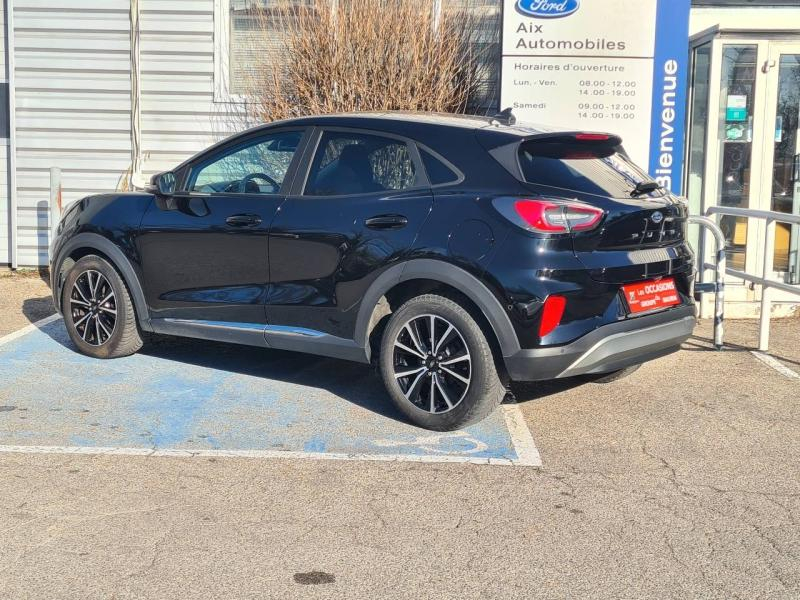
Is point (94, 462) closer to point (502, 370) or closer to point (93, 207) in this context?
point (502, 370)

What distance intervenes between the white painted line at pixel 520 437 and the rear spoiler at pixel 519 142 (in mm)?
1377

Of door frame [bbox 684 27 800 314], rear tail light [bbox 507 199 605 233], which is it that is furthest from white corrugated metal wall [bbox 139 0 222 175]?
rear tail light [bbox 507 199 605 233]

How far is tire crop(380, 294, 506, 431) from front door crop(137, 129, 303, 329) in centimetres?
102

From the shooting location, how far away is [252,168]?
22.3ft

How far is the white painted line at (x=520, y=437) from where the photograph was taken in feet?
16.9

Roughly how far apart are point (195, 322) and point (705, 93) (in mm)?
5716

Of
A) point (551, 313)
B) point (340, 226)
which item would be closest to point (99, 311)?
point (340, 226)

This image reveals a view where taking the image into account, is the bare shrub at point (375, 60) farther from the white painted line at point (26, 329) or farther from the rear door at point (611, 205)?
the rear door at point (611, 205)

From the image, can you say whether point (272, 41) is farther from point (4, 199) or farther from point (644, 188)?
point (644, 188)

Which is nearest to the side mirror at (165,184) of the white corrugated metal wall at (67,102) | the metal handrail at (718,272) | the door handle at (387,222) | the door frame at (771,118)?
the door handle at (387,222)

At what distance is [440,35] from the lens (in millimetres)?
10344

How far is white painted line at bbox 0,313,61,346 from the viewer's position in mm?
7918

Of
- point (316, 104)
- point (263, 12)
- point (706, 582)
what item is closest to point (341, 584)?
point (706, 582)

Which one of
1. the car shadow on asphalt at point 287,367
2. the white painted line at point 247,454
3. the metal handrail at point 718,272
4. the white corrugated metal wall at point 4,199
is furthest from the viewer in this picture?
the white corrugated metal wall at point 4,199
